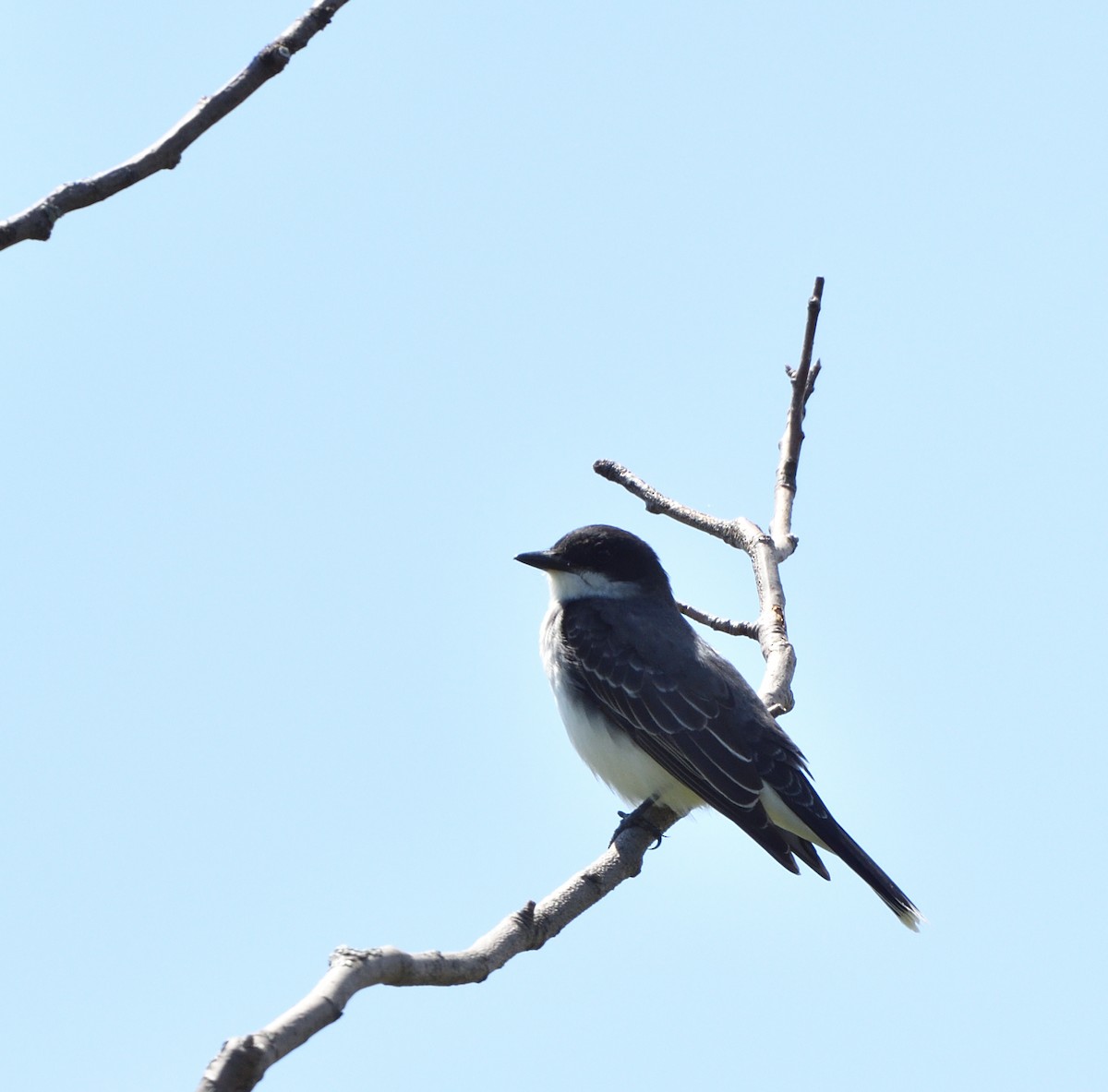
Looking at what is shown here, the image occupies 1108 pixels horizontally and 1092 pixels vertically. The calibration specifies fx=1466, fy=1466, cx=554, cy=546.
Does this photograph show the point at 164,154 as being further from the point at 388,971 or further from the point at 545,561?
the point at 545,561

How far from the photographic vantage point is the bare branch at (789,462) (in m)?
8.73

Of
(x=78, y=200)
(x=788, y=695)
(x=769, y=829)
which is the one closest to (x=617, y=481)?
(x=788, y=695)

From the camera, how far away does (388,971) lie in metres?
3.93

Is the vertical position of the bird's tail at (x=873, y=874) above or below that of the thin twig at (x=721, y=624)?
below

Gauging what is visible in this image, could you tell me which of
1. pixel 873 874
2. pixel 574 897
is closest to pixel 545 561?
pixel 873 874

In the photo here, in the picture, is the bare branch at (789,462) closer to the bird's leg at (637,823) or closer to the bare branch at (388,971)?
the bird's leg at (637,823)

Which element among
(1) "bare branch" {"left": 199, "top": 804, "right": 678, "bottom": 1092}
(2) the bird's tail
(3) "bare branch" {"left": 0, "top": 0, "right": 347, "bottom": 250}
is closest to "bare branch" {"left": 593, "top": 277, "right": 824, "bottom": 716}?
(2) the bird's tail

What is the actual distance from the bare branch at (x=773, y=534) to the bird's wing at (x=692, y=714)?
25 cm

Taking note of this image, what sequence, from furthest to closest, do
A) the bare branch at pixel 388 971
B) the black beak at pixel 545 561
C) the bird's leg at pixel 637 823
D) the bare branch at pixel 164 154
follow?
the black beak at pixel 545 561 → the bird's leg at pixel 637 823 → the bare branch at pixel 164 154 → the bare branch at pixel 388 971

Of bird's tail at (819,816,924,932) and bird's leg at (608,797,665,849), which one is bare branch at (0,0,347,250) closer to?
bird's leg at (608,797,665,849)

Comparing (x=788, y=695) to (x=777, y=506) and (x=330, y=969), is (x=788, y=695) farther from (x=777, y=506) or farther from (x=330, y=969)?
(x=330, y=969)

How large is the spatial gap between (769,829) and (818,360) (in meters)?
2.79

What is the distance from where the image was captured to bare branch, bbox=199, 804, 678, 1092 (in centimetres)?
311

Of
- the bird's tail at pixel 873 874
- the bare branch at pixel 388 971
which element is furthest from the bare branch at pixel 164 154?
the bird's tail at pixel 873 874
